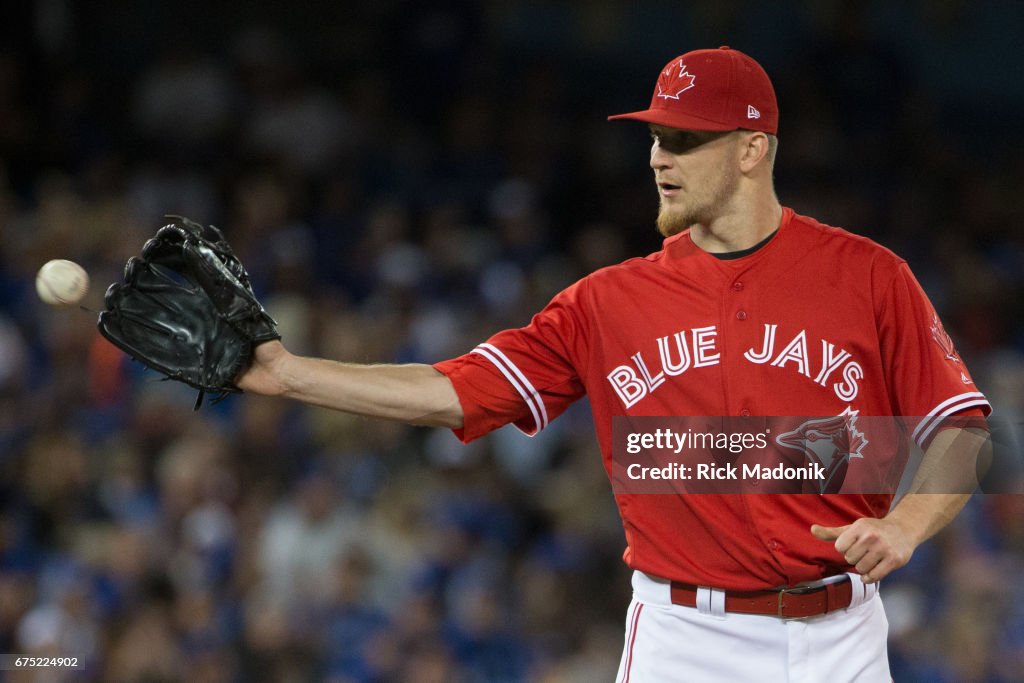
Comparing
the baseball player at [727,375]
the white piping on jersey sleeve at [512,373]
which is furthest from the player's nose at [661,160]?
the white piping on jersey sleeve at [512,373]

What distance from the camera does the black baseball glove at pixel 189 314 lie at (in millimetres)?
2738

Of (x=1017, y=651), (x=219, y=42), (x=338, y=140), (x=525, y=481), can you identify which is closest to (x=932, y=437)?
(x=1017, y=651)

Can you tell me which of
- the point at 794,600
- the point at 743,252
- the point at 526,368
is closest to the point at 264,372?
the point at 526,368

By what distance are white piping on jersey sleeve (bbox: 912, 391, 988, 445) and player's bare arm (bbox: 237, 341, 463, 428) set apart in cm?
99

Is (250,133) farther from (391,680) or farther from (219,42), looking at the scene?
(391,680)

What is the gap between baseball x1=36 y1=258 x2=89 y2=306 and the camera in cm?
279

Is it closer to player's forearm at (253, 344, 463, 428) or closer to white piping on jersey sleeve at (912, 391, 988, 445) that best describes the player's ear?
white piping on jersey sleeve at (912, 391, 988, 445)

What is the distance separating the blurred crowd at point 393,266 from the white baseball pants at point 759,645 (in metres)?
1.68

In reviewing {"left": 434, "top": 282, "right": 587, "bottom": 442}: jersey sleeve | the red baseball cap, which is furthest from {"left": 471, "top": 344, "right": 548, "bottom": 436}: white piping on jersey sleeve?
the red baseball cap

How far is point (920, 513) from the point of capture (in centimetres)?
260

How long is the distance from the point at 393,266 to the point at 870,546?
4.86 meters

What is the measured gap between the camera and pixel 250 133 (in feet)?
25.5

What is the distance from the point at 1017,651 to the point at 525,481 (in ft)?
7.60

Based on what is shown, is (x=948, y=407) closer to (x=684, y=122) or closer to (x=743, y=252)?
(x=743, y=252)
